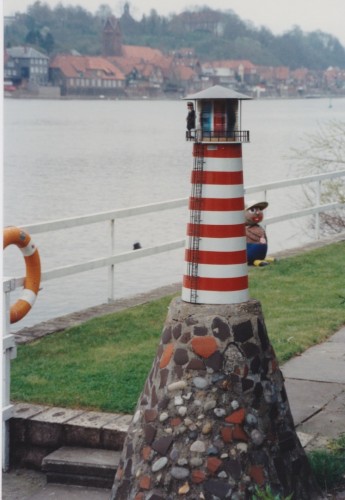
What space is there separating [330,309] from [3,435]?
4.08 metres

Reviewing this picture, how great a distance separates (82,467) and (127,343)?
96.9 inches

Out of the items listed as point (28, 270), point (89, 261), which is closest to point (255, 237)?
point (89, 261)

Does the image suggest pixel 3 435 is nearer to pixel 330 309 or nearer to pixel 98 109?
pixel 330 309

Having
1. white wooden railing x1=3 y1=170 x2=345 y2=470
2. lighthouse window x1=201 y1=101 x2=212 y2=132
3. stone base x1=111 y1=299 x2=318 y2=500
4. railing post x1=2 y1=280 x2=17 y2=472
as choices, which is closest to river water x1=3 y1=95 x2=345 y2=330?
white wooden railing x1=3 y1=170 x2=345 y2=470

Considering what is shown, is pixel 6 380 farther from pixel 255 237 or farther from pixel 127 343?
pixel 255 237

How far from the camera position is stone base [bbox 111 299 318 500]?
4.67 m

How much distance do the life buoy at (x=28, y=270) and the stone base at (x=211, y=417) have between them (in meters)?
2.95

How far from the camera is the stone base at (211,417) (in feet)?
15.3

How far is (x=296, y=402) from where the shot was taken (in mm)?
6512

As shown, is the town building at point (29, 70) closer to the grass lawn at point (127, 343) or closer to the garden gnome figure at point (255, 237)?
the garden gnome figure at point (255, 237)

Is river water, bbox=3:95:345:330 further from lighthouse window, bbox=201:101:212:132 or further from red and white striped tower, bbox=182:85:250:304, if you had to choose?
lighthouse window, bbox=201:101:212:132

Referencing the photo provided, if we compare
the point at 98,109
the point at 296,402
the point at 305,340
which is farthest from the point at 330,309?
the point at 98,109

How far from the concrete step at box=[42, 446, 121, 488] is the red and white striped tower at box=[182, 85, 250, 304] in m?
1.40

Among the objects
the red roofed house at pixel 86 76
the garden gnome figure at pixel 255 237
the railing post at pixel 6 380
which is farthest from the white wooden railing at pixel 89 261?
the red roofed house at pixel 86 76
